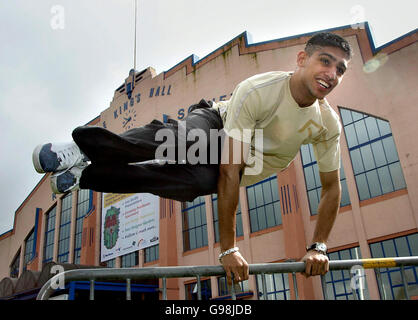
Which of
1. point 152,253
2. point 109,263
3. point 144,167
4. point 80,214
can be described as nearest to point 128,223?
point 152,253

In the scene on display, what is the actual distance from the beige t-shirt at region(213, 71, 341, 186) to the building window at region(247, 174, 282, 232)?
12683 mm

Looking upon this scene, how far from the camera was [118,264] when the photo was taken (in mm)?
20891

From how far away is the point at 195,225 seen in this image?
61.0 feet

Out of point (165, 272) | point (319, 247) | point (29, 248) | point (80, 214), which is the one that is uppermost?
point (80, 214)

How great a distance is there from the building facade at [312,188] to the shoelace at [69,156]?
11410 millimetres

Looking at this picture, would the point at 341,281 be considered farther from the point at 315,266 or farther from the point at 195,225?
the point at 315,266

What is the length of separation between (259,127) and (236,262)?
1041 millimetres

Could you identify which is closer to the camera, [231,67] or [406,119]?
[406,119]

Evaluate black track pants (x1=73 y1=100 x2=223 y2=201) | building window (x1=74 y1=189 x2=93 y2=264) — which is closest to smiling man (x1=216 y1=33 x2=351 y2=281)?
black track pants (x1=73 y1=100 x2=223 y2=201)

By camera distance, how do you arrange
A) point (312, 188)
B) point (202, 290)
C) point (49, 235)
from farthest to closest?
1. point (49, 235)
2. point (202, 290)
3. point (312, 188)

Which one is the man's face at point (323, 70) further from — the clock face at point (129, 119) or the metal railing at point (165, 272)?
the clock face at point (129, 119)

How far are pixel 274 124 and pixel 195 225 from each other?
632 inches
